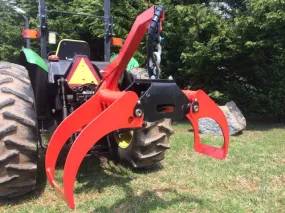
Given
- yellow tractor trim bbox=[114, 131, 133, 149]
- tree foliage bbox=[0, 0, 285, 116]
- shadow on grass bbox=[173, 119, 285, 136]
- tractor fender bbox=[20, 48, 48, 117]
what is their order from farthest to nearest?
1. shadow on grass bbox=[173, 119, 285, 136]
2. tree foliage bbox=[0, 0, 285, 116]
3. yellow tractor trim bbox=[114, 131, 133, 149]
4. tractor fender bbox=[20, 48, 48, 117]

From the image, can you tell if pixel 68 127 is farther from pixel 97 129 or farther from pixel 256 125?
pixel 256 125

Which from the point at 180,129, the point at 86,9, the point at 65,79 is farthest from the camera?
the point at 86,9

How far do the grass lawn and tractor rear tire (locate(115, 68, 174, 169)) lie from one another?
0.15 meters

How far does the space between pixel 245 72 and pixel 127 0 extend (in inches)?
134

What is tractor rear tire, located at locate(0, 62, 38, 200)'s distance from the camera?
8.06 feet

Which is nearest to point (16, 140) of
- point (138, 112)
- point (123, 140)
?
point (138, 112)

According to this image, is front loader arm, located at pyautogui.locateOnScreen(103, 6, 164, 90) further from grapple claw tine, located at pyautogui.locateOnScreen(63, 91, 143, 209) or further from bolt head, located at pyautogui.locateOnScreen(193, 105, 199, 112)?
bolt head, located at pyautogui.locateOnScreen(193, 105, 199, 112)

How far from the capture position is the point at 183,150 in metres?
4.82

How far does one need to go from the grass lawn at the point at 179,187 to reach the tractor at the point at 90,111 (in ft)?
0.77

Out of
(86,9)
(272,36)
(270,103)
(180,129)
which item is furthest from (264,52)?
(86,9)

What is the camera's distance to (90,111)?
8.21 feet

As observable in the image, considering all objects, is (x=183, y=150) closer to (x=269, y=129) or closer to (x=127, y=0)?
(x=269, y=129)

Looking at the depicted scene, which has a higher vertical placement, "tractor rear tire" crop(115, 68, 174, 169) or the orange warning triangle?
the orange warning triangle

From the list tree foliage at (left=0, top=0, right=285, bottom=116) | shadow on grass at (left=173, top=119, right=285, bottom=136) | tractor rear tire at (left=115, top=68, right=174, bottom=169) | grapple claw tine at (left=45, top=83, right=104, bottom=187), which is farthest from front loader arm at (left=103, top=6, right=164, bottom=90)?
tree foliage at (left=0, top=0, right=285, bottom=116)
